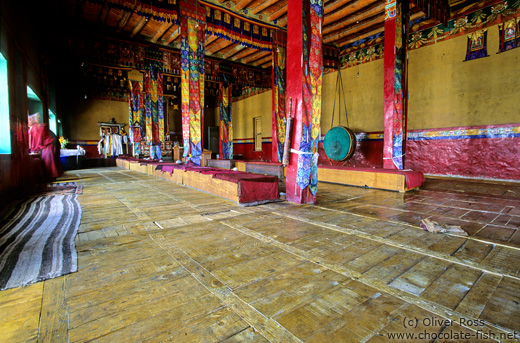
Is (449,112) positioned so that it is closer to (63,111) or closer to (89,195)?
(89,195)

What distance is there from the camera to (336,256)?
1823 mm

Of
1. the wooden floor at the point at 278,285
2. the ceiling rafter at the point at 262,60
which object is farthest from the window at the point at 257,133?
the wooden floor at the point at 278,285

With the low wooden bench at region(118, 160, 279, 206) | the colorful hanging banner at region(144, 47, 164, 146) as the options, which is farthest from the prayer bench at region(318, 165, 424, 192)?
the colorful hanging banner at region(144, 47, 164, 146)

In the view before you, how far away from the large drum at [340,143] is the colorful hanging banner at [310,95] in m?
4.11

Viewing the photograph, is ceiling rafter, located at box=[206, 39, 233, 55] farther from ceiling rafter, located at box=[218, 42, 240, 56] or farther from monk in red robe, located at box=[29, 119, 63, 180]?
monk in red robe, located at box=[29, 119, 63, 180]

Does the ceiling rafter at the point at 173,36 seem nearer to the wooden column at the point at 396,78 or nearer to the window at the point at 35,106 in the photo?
the window at the point at 35,106

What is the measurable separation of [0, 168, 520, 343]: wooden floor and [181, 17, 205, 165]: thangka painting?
469 cm

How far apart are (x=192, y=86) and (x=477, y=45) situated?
308 inches

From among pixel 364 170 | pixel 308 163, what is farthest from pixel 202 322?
pixel 364 170

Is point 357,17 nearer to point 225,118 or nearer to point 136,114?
point 225,118

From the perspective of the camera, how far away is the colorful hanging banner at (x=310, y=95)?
149 inches

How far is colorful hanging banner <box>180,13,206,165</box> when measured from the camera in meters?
6.90

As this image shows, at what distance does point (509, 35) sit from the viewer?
18.5 ft

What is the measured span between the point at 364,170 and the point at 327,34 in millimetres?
5760
